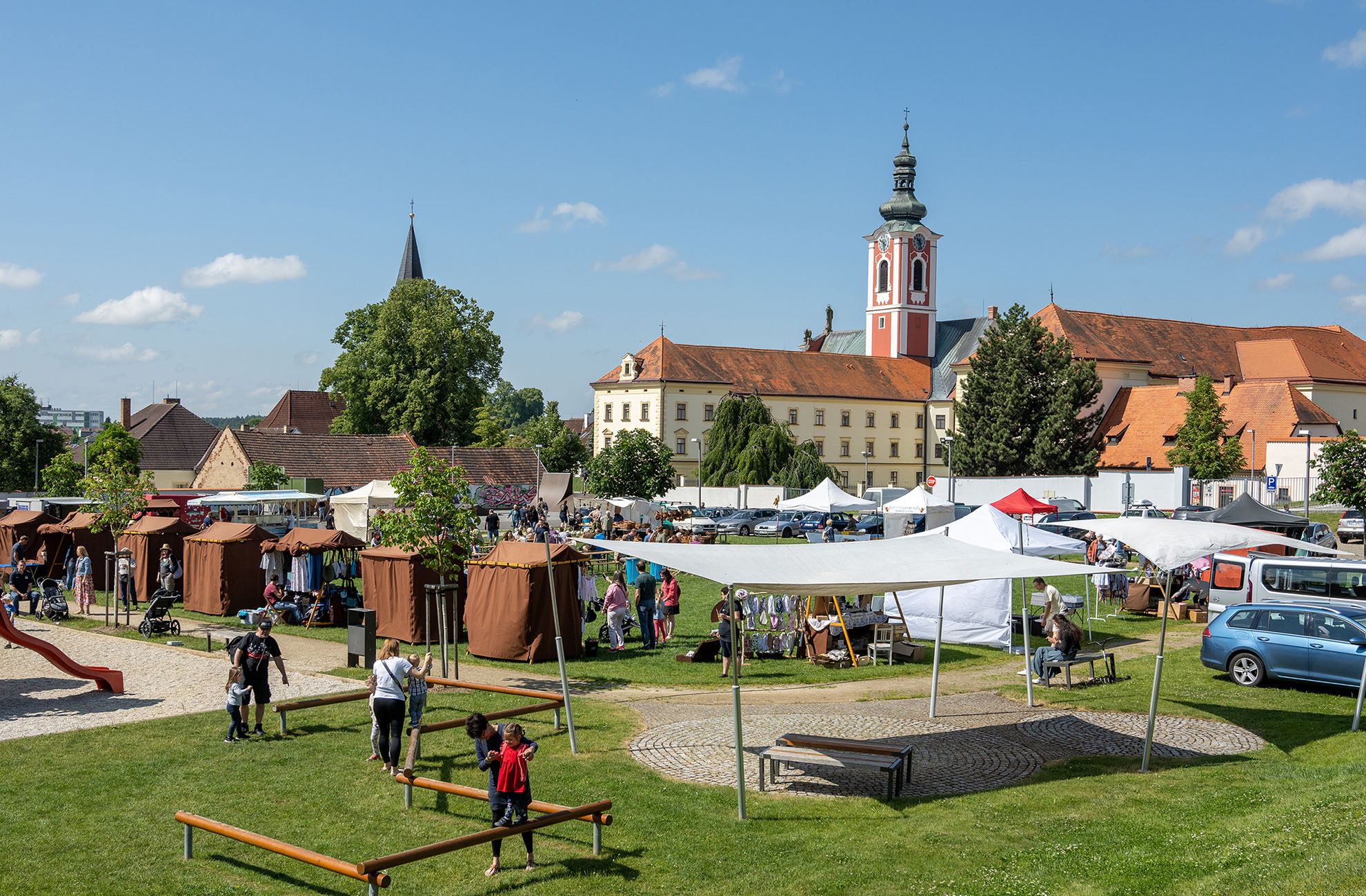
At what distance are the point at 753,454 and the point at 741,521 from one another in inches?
656

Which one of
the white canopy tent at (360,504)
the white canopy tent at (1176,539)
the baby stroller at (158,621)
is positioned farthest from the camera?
the white canopy tent at (360,504)

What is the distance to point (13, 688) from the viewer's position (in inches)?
666

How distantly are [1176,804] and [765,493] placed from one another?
180 ft

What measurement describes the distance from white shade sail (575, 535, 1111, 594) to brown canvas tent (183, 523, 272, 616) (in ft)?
48.5

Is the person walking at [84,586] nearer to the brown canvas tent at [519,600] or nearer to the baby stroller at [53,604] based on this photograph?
the baby stroller at [53,604]

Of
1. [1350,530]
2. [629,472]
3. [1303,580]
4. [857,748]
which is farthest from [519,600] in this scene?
[629,472]

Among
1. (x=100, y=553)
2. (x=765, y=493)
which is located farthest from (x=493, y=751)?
(x=765, y=493)

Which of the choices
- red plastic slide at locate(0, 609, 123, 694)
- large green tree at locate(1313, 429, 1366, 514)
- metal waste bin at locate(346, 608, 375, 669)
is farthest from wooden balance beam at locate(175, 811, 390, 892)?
large green tree at locate(1313, 429, 1366, 514)

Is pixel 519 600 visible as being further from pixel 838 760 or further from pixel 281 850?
pixel 281 850

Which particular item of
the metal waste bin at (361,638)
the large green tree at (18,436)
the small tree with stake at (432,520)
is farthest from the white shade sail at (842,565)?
the large green tree at (18,436)

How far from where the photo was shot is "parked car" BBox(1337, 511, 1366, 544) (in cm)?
3903

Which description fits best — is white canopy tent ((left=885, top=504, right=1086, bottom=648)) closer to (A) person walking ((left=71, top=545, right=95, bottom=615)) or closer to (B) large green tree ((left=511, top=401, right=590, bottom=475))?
(A) person walking ((left=71, top=545, right=95, bottom=615))

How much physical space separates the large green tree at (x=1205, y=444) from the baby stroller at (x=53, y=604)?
4826 cm

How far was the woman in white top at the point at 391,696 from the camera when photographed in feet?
37.9
